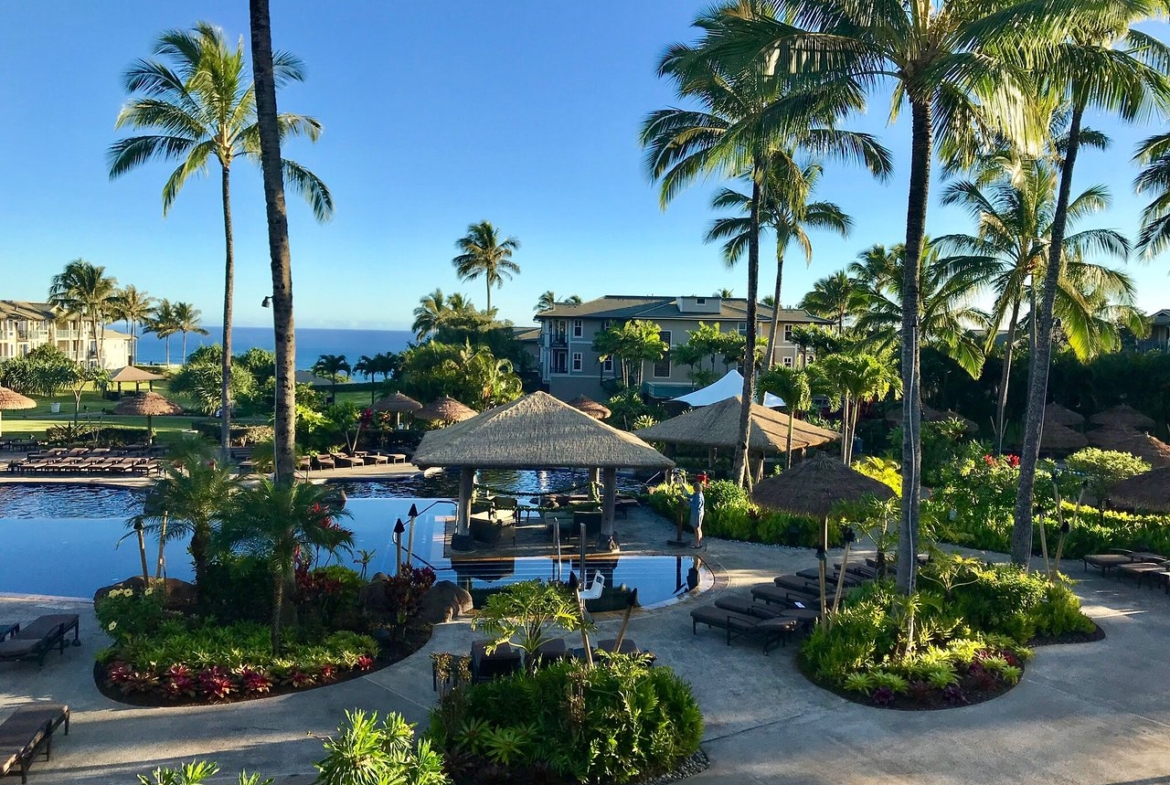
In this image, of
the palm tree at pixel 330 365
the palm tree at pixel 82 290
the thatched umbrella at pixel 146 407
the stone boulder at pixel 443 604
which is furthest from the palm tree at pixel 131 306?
the stone boulder at pixel 443 604

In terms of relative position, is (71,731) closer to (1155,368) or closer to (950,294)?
(950,294)

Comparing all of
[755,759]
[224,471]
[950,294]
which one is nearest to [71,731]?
[224,471]

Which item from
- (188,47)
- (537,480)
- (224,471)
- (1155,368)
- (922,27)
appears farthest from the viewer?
(1155,368)

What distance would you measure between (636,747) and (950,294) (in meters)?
21.1

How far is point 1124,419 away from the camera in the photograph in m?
33.1

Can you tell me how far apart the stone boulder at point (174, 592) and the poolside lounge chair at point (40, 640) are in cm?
54

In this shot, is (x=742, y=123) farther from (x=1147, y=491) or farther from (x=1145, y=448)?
(x=1145, y=448)

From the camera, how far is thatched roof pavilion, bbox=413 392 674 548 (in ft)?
53.0

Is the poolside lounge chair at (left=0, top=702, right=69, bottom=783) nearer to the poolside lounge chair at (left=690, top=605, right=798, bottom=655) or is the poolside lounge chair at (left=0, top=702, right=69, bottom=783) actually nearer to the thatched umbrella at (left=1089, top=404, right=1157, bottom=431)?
the poolside lounge chair at (left=690, top=605, right=798, bottom=655)

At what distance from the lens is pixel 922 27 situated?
10734 mm

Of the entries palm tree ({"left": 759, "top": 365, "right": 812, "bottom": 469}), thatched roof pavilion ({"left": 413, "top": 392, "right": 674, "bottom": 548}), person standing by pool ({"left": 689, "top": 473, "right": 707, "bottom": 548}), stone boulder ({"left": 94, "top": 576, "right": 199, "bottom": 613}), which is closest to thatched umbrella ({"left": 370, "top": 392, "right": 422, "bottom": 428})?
thatched roof pavilion ({"left": 413, "top": 392, "right": 674, "bottom": 548})

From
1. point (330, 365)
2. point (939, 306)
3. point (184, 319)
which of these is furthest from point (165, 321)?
point (939, 306)

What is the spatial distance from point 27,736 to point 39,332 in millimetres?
86670

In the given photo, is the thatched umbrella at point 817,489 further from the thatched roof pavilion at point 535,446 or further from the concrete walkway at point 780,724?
the concrete walkway at point 780,724
